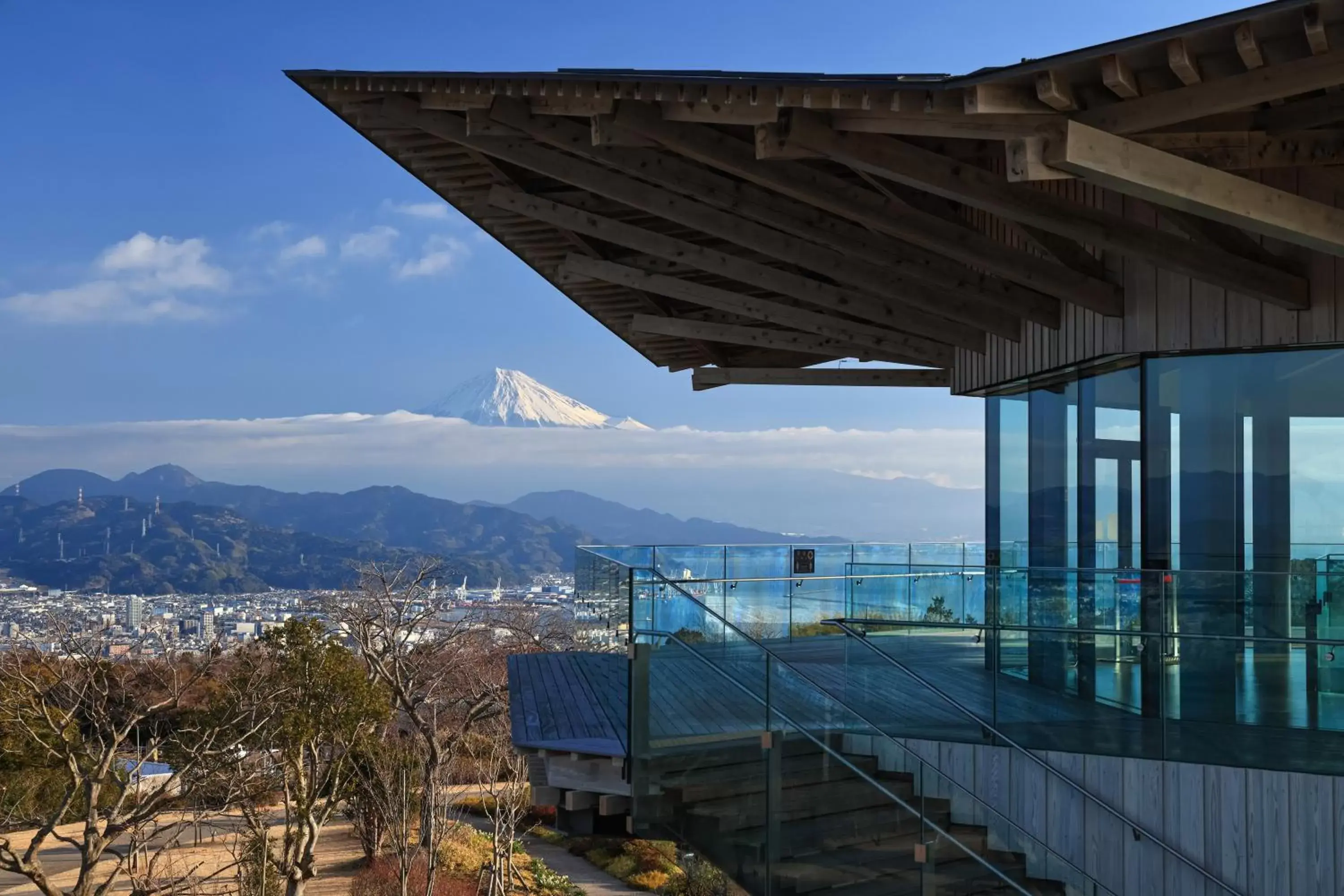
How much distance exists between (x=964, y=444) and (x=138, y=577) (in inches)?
4888

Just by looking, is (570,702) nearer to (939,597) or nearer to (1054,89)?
(939,597)

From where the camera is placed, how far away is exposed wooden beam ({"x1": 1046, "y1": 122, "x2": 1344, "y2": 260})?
5777mm

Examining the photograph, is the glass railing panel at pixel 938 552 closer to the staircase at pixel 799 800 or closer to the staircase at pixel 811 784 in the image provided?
the staircase at pixel 811 784

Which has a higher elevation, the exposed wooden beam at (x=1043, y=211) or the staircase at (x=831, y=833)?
the exposed wooden beam at (x=1043, y=211)

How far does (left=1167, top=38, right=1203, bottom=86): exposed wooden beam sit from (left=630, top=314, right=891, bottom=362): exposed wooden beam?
8.10 m

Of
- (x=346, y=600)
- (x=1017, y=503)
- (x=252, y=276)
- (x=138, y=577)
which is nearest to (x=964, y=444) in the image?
(x=252, y=276)

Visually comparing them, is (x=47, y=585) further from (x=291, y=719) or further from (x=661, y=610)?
(x=661, y=610)

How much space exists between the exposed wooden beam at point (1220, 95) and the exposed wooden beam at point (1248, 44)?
150mm

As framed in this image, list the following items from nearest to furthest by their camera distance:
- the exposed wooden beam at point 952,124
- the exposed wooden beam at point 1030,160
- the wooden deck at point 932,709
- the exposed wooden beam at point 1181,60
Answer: the exposed wooden beam at point 1181,60
the exposed wooden beam at point 1030,160
the exposed wooden beam at point 952,124
the wooden deck at point 932,709

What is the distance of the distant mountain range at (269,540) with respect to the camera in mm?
94688

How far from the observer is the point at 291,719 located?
25.7 meters

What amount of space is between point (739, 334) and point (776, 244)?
347 centimetres

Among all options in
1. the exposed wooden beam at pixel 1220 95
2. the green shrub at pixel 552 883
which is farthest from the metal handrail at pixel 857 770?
the green shrub at pixel 552 883

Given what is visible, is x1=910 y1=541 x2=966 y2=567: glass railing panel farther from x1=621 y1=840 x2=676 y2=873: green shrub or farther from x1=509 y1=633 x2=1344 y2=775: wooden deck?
x1=621 y1=840 x2=676 y2=873: green shrub
